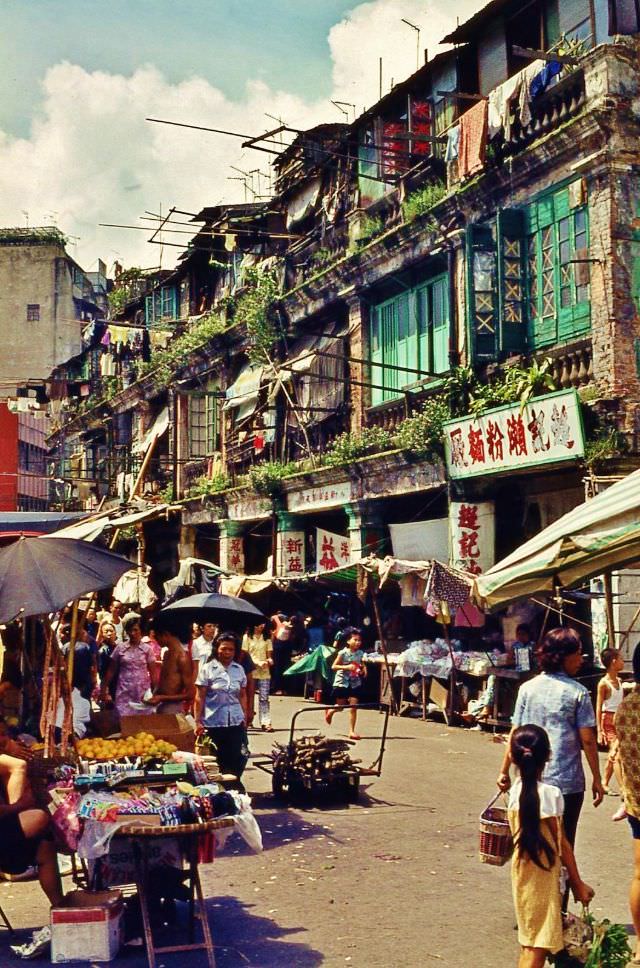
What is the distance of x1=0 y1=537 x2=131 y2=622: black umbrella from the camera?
7.33 metres

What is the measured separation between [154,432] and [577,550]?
93.4ft

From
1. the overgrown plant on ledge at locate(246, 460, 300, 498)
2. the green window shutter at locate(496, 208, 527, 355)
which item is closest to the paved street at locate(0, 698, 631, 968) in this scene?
the green window shutter at locate(496, 208, 527, 355)

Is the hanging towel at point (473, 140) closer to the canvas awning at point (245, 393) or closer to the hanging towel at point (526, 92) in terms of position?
the hanging towel at point (526, 92)

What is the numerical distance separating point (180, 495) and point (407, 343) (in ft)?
43.7

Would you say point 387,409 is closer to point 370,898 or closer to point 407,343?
point 407,343

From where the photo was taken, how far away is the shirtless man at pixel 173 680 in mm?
11164

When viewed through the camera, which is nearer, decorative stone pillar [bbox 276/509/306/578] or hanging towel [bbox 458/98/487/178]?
hanging towel [bbox 458/98/487/178]

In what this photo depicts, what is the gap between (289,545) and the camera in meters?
25.8

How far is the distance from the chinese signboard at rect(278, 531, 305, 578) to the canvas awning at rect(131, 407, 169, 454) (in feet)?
30.4

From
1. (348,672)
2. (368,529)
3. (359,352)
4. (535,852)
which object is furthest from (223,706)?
(359,352)

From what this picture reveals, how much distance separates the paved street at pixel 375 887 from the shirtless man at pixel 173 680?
124 cm

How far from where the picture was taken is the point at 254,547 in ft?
97.1

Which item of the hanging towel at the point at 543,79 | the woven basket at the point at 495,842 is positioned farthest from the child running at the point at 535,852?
the hanging towel at the point at 543,79

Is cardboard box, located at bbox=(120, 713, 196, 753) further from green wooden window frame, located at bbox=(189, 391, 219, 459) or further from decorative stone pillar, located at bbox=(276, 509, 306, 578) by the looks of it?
green wooden window frame, located at bbox=(189, 391, 219, 459)
